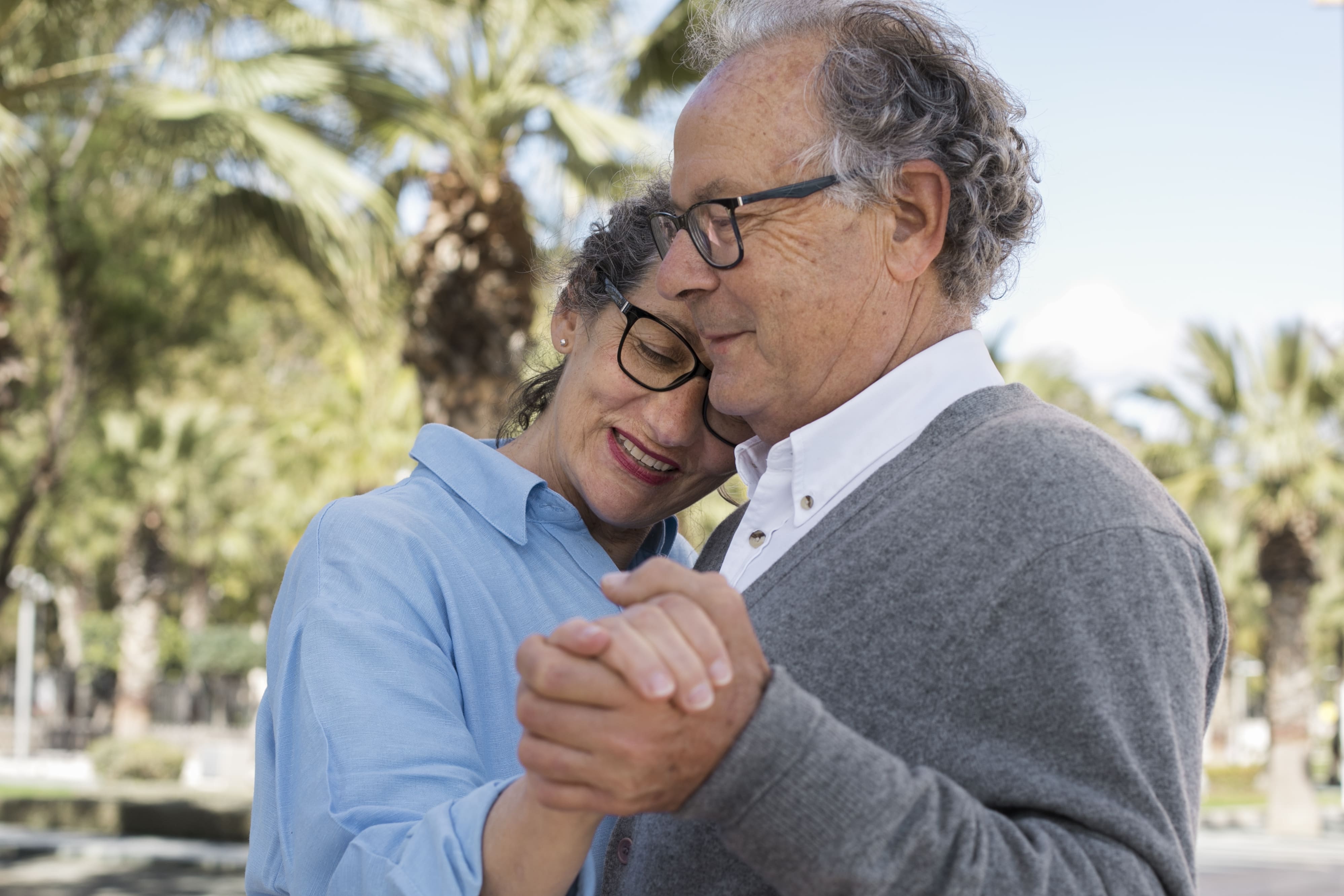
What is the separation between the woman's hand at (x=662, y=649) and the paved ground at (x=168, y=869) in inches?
478

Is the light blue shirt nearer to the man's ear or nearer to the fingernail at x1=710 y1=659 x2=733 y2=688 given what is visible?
the fingernail at x1=710 y1=659 x2=733 y2=688

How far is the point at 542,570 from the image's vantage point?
1970 mm

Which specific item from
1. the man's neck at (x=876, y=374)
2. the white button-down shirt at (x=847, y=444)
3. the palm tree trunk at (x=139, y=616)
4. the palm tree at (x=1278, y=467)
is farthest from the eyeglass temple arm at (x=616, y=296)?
the palm tree trunk at (x=139, y=616)

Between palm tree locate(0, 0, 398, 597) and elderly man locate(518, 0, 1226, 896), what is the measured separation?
673cm

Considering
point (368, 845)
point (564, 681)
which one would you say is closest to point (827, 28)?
point (564, 681)

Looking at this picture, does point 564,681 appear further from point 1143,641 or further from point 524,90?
point 524,90

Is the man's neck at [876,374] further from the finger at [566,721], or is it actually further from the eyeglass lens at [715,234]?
the finger at [566,721]

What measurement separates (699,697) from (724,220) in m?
0.81

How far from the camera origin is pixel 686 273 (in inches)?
67.9

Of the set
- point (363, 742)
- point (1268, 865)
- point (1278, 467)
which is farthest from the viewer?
point (1278, 467)

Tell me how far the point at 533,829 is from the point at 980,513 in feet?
1.84

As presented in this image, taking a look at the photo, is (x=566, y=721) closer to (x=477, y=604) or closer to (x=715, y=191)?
(x=477, y=604)

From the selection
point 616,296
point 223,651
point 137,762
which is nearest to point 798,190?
point 616,296

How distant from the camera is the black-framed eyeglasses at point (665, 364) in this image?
6.77 ft
